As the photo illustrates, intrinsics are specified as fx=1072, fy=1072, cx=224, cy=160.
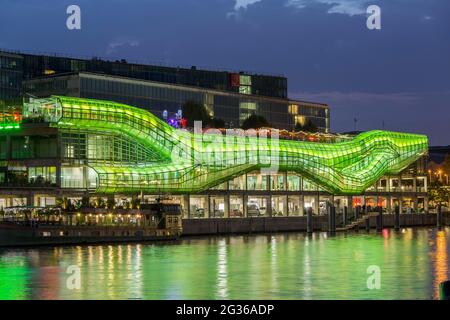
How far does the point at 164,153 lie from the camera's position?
12631 centimetres

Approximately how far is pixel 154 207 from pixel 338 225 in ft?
127

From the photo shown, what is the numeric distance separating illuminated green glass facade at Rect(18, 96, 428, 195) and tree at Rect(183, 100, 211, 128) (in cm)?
2017

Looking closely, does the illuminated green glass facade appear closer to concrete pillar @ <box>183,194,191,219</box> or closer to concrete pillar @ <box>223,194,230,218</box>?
concrete pillar @ <box>183,194,191,219</box>

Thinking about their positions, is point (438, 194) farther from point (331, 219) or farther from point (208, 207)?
point (208, 207)

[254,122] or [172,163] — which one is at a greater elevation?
[254,122]

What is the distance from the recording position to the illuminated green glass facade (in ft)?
384

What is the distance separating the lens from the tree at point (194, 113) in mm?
164375

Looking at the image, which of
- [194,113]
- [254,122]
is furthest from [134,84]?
[254,122]

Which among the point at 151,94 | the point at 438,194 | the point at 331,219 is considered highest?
the point at 151,94

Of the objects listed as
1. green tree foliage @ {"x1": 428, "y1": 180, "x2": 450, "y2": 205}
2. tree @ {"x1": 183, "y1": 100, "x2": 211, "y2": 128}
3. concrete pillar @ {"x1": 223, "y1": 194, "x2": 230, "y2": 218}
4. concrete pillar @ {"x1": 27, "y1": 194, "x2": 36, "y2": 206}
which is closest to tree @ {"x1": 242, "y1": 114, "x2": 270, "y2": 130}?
tree @ {"x1": 183, "y1": 100, "x2": 211, "y2": 128}

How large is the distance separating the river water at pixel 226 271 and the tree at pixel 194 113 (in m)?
68.7

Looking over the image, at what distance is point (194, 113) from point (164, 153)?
128 feet

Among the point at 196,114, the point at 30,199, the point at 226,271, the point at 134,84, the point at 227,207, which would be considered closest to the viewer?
the point at 226,271
